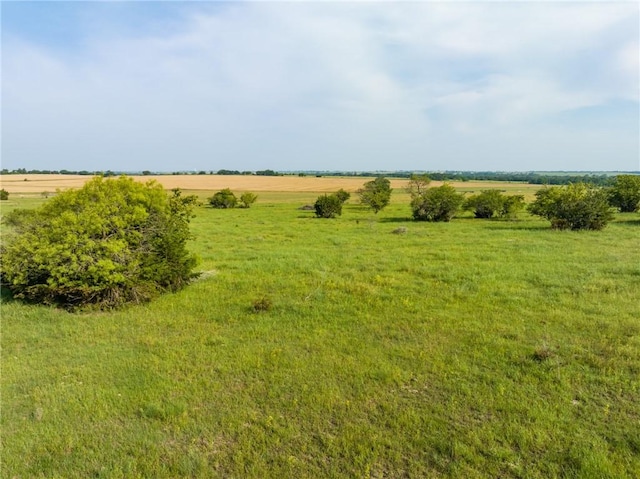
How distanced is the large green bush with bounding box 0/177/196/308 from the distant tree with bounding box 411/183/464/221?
68.1 ft

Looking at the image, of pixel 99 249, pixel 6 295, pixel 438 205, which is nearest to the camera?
pixel 99 249

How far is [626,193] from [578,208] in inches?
512

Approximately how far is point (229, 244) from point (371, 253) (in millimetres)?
6663

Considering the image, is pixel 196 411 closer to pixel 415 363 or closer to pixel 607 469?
pixel 415 363

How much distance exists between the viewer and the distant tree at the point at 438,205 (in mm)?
26672

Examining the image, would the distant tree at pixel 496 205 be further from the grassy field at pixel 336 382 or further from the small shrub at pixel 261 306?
the small shrub at pixel 261 306

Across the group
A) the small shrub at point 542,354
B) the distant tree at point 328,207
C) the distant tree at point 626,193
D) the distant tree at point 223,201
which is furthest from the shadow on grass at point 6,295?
the distant tree at point 626,193

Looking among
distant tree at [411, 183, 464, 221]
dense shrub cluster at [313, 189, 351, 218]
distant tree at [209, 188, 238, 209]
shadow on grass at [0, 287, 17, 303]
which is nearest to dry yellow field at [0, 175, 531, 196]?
distant tree at [209, 188, 238, 209]

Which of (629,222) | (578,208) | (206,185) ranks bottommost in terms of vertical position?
(629,222)

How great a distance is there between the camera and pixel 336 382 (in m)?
5.08

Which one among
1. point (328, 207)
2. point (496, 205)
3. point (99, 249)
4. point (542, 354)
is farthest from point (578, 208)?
point (99, 249)

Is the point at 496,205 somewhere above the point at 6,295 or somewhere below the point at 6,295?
above

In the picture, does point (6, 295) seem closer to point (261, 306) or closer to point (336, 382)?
point (261, 306)

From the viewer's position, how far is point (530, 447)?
3.82m
